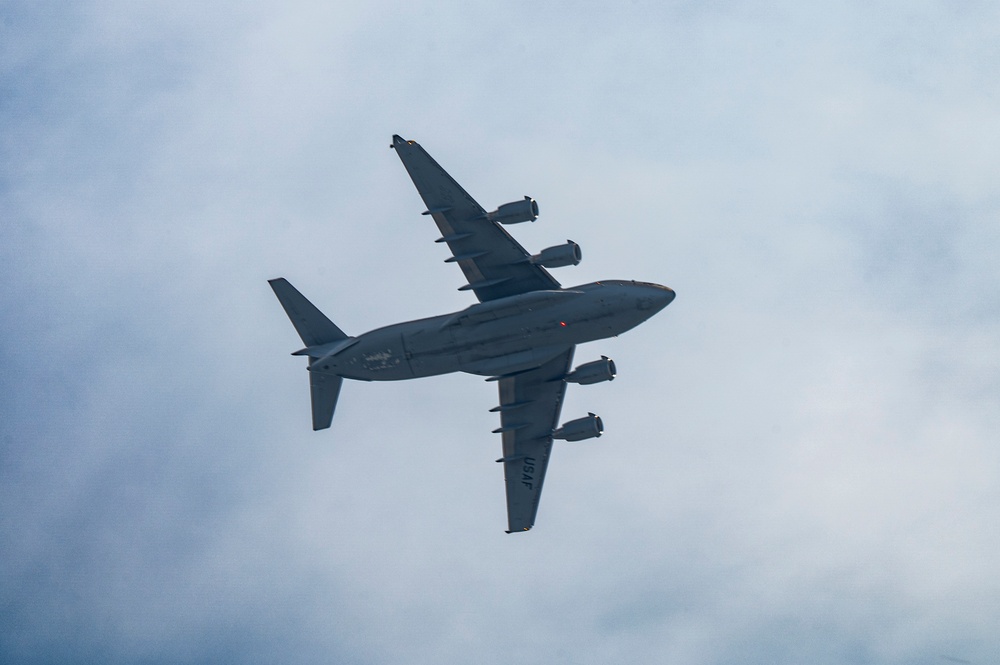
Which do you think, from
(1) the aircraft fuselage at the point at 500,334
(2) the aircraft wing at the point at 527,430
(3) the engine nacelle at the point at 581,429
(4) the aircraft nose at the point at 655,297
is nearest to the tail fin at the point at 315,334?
(1) the aircraft fuselage at the point at 500,334

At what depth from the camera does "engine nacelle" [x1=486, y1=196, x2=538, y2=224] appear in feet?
215

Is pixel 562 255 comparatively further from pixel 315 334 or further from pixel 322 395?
pixel 322 395

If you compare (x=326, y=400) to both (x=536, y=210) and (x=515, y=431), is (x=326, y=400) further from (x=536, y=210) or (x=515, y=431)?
(x=536, y=210)

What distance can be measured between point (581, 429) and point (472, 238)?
15444 millimetres

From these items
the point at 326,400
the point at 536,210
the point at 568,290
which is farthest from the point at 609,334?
the point at 326,400

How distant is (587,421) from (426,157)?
21.1 metres

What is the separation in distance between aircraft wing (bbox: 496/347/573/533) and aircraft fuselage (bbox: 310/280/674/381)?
3.44 metres

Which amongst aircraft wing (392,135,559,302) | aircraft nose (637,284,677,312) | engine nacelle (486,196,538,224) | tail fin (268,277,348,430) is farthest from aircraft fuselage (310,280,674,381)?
engine nacelle (486,196,538,224)

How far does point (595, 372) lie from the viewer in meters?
71.8

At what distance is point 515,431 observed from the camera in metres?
75.9

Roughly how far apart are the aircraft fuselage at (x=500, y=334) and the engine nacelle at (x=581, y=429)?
603 cm

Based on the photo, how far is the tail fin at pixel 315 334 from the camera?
7144 cm

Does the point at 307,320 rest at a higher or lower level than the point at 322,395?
higher

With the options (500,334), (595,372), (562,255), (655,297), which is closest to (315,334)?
(500,334)
